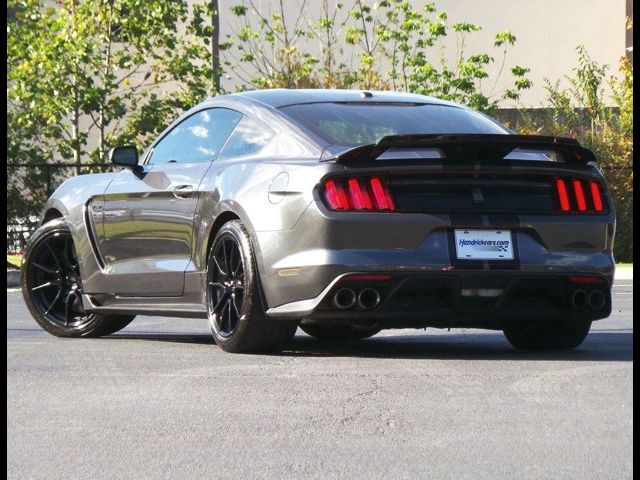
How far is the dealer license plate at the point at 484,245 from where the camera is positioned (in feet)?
27.9

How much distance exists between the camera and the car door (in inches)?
377

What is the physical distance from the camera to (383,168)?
847 cm

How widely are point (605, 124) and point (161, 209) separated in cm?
2146

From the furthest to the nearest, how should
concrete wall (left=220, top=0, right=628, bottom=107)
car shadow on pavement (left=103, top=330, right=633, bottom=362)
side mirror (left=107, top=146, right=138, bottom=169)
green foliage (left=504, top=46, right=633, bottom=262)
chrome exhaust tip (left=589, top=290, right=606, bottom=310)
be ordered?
concrete wall (left=220, top=0, right=628, bottom=107), green foliage (left=504, top=46, right=633, bottom=262), side mirror (left=107, top=146, right=138, bottom=169), car shadow on pavement (left=103, top=330, right=633, bottom=362), chrome exhaust tip (left=589, top=290, right=606, bottom=310)

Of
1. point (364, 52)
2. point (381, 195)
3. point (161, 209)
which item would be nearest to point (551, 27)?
point (364, 52)

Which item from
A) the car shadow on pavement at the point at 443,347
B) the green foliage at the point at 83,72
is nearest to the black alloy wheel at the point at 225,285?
the car shadow on pavement at the point at 443,347

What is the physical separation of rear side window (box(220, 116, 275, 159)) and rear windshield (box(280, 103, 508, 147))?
182 mm

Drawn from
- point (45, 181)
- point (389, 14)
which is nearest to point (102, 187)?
point (45, 181)

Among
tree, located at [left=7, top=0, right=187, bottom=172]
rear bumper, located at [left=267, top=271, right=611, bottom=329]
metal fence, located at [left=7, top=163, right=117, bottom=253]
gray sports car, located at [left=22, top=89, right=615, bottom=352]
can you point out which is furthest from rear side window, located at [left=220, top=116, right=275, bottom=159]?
tree, located at [left=7, top=0, right=187, bottom=172]

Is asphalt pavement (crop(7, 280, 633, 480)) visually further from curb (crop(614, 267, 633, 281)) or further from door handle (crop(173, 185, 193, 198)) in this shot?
curb (crop(614, 267, 633, 281))

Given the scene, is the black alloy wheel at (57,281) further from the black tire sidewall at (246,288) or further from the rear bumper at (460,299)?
the rear bumper at (460,299)

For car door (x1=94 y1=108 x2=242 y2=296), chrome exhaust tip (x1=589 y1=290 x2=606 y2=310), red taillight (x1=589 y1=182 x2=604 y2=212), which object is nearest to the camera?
chrome exhaust tip (x1=589 y1=290 x2=606 y2=310)

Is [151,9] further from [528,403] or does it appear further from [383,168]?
[528,403]

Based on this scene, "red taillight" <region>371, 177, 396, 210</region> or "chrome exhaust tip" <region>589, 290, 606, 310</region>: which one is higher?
"red taillight" <region>371, 177, 396, 210</region>
